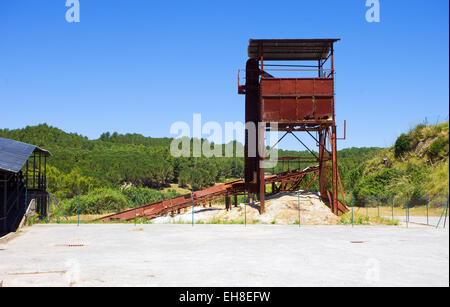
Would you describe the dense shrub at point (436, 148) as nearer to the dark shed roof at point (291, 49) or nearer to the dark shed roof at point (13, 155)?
the dark shed roof at point (291, 49)

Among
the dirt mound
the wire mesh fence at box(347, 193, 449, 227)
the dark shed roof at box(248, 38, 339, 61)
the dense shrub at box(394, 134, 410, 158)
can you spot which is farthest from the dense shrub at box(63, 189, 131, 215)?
the dense shrub at box(394, 134, 410, 158)

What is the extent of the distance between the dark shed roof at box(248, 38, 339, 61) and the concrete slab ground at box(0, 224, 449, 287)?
1324 centimetres

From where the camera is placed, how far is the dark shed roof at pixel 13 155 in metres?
20.2

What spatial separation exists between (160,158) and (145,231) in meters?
90.9

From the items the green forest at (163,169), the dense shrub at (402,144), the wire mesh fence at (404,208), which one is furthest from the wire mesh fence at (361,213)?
the dense shrub at (402,144)

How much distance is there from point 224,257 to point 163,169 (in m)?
→ 90.1

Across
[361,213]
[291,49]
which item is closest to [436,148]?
[361,213]

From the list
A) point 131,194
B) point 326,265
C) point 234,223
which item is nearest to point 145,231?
point 234,223

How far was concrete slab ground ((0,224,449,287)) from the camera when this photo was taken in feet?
37.4

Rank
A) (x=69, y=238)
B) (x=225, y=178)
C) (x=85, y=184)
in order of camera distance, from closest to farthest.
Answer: (x=69, y=238), (x=85, y=184), (x=225, y=178)

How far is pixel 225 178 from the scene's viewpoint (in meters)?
123

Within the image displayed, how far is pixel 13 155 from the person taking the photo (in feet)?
76.8

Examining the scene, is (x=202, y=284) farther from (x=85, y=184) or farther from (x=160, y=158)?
(x=160, y=158)

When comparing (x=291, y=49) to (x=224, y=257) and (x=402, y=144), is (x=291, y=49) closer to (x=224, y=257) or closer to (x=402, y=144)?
(x=224, y=257)
